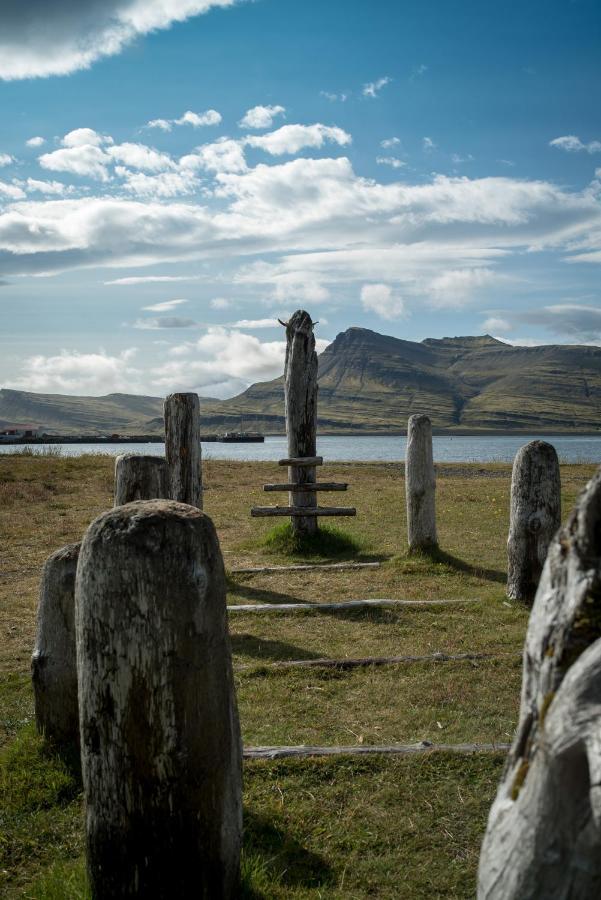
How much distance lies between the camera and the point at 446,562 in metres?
13.2

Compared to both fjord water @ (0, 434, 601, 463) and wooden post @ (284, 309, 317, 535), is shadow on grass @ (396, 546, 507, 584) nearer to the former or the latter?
wooden post @ (284, 309, 317, 535)

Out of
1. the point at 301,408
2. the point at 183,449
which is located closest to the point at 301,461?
the point at 301,408

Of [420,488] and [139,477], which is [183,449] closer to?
[139,477]

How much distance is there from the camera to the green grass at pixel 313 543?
14.7m

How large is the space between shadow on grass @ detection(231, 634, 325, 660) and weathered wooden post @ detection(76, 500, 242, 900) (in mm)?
4990

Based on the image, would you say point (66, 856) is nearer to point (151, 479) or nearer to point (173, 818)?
point (173, 818)

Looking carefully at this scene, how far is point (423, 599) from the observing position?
1105 centimetres

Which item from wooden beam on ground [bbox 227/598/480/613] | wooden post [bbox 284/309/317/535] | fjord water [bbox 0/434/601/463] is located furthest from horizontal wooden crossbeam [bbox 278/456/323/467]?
fjord water [bbox 0/434/601/463]

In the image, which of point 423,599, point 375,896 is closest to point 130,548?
point 375,896

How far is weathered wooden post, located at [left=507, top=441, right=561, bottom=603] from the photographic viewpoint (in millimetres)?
10531

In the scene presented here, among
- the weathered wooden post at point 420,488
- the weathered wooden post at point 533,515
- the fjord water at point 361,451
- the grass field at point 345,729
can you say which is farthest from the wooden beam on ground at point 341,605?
the fjord water at point 361,451

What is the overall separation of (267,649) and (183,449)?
4568 mm

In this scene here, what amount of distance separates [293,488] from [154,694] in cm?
1154

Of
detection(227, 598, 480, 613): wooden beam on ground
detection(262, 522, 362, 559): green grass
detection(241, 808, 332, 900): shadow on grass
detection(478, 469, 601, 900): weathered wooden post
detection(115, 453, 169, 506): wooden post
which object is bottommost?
detection(241, 808, 332, 900): shadow on grass
